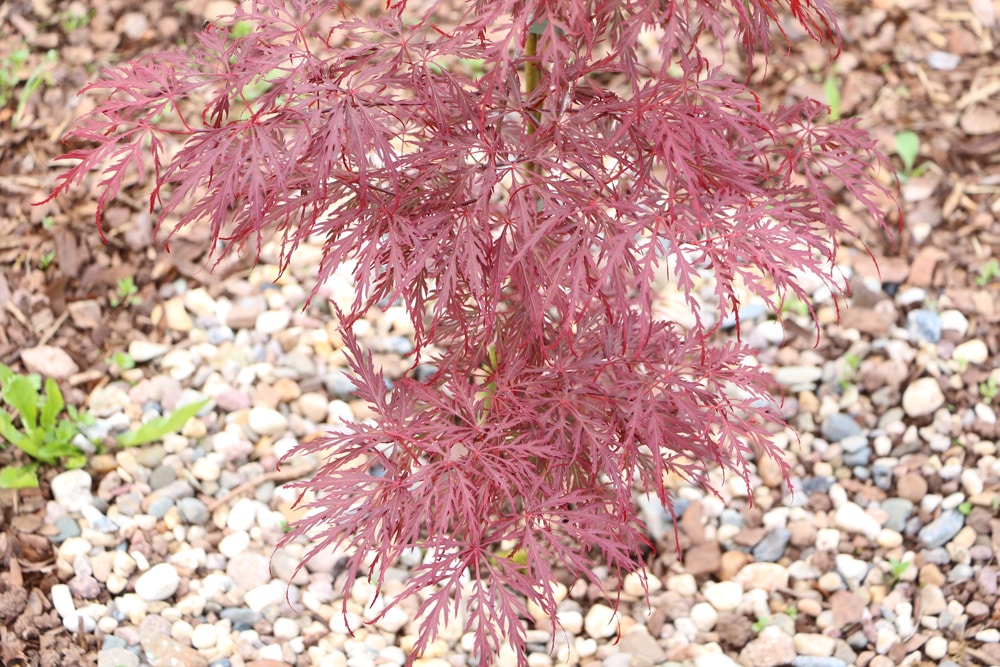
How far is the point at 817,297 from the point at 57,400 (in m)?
2.29

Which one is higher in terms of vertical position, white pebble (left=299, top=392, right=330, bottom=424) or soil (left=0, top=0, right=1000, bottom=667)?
soil (left=0, top=0, right=1000, bottom=667)

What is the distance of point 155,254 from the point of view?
323 centimetres

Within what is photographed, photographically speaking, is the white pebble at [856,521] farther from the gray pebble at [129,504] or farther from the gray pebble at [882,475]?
the gray pebble at [129,504]

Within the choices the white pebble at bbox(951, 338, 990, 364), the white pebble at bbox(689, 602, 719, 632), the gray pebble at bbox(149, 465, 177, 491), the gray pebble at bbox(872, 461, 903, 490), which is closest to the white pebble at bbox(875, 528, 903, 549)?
the gray pebble at bbox(872, 461, 903, 490)

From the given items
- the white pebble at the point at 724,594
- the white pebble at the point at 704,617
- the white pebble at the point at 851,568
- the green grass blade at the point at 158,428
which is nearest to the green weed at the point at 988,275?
the white pebble at the point at 851,568

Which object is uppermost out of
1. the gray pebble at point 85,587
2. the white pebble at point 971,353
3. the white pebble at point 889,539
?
the white pebble at point 971,353

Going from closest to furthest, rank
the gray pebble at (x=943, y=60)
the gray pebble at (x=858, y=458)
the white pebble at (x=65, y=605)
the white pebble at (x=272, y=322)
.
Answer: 1. the white pebble at (x=65, y=605)
2. the gray pebble at (x=858, y=458)
3. the white pebble at (x=272, y=322)
4. the gray pebble at (x=943, y=60)

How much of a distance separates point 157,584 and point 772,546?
1.55 metres

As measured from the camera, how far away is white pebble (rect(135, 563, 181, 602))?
2410 mm

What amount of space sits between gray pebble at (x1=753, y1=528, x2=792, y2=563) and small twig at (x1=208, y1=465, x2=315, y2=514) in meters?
1.23

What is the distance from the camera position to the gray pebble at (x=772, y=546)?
8.53ft

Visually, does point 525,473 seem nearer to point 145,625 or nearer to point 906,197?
point 145,625

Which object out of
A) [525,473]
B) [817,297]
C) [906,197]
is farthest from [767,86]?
[525,473]

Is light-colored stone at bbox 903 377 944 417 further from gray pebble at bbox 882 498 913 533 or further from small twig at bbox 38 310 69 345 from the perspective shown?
small twig at bbox 38 310 69 345
